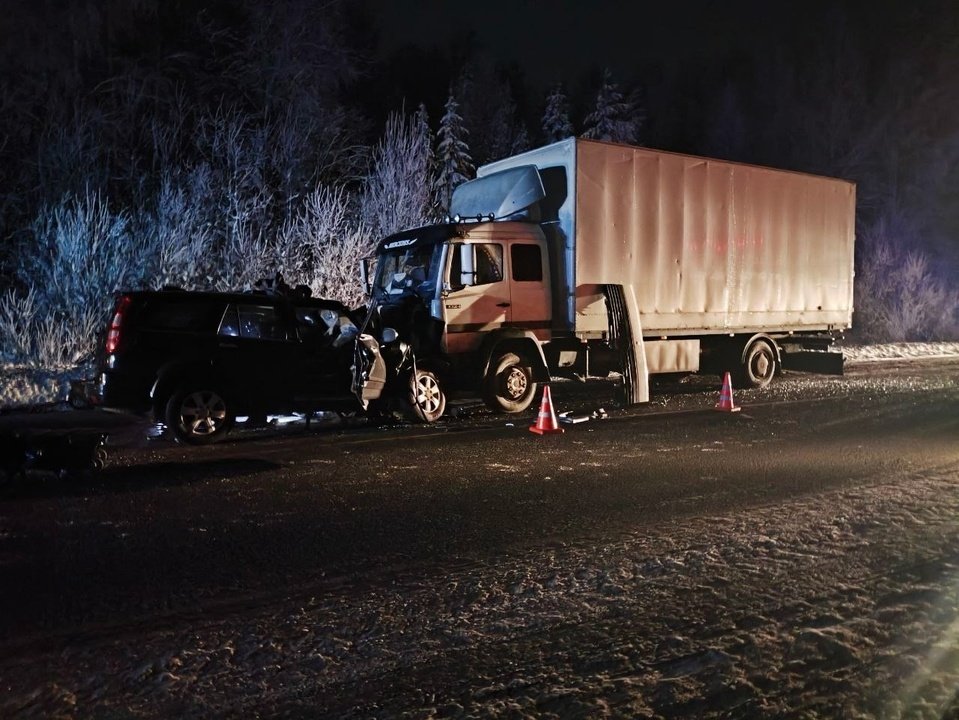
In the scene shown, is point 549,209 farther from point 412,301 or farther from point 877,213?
point 877,213

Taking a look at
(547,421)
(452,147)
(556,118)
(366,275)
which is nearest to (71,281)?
(366,275)

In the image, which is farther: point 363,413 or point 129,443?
point 363,413

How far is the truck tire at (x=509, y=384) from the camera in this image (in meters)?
11.5

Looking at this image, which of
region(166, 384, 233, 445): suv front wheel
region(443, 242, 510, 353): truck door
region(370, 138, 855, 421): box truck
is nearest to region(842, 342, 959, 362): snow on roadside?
region(370, 138, 855, 421): box truck

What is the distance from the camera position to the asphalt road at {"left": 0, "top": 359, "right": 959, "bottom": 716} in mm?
4602

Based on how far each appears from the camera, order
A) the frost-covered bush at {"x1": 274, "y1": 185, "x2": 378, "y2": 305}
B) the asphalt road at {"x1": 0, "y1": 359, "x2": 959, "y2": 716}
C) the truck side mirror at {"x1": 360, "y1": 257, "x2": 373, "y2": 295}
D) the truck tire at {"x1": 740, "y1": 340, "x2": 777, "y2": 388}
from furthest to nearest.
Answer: the frost-covered bush at {"x1": 274, "y1": 185, "x2": 378, "y2": 305} < the truck tire at {"x1": 740, "y1": 340, "x2": 777, "y2": 388} < the truck side mirror at {"x1": 360, "y1": 257, "x2": 373, "y2": 295} < the asphalt road at {"x1": 0, "y1": 359, "x2": 959, "y2": 716}

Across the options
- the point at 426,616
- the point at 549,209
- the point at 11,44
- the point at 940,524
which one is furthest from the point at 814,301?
the point at 11,44

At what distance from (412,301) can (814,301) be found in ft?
26.9

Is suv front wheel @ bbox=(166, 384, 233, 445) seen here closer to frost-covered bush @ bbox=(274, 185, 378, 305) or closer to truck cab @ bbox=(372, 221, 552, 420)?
truck cab @ bbox=(372, 221, 552, 420)

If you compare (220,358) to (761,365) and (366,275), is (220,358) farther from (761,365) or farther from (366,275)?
(761,365)

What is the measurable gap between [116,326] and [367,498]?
402 cm

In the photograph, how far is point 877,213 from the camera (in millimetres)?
46219

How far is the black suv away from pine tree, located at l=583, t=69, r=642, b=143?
35146mm

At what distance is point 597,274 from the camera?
12023mm
